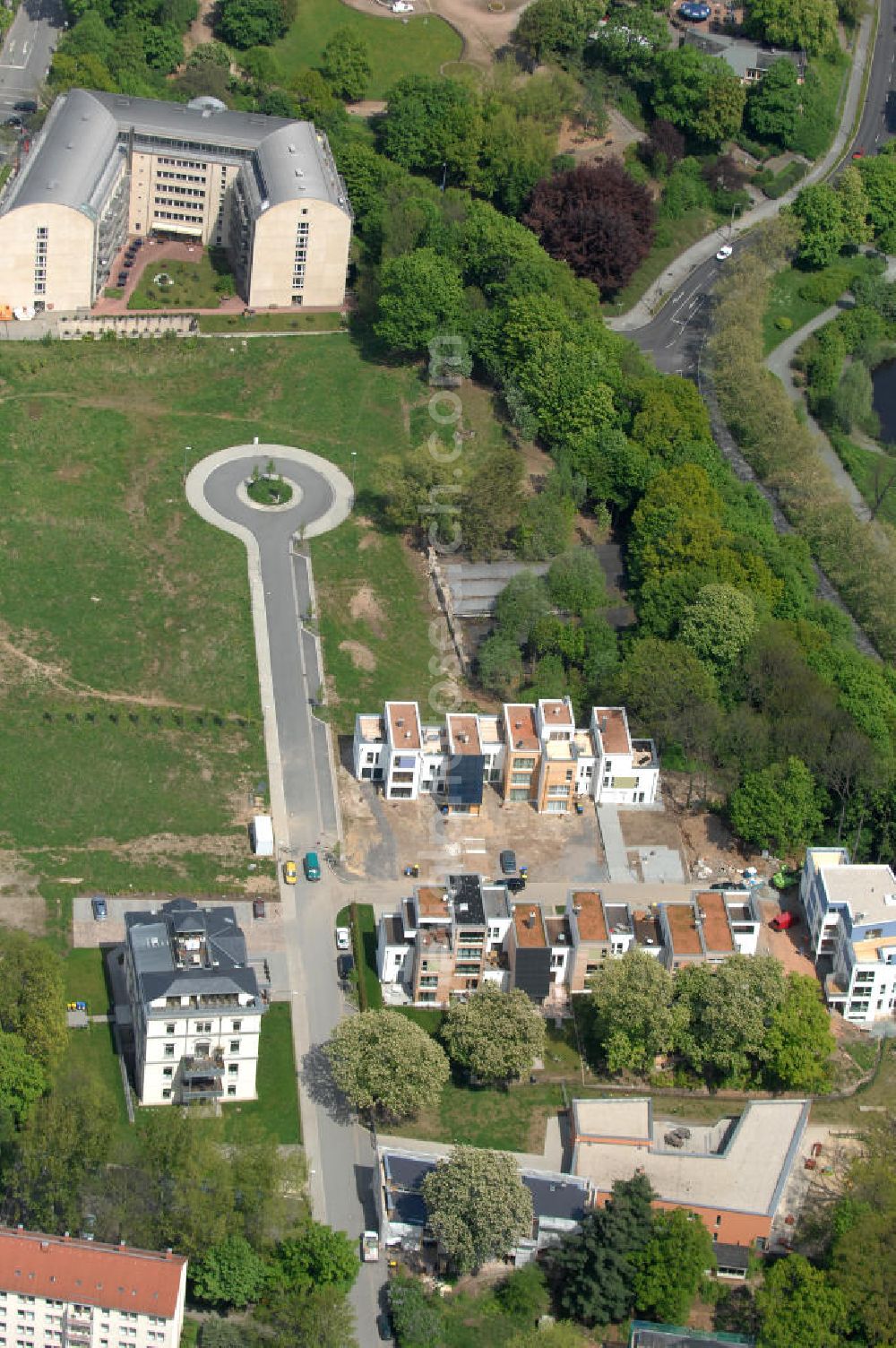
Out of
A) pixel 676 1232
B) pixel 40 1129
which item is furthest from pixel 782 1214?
pixel 40 1129

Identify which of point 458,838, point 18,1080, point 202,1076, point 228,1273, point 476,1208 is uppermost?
point 18,1080

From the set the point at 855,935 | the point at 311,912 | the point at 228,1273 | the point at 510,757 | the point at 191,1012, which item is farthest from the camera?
the point at 510,757

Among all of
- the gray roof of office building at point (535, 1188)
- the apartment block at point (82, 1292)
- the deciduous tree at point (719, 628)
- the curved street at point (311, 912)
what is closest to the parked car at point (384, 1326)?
the curved street at point (311, 912)

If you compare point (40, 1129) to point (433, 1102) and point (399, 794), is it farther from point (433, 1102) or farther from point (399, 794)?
point (399, 794)

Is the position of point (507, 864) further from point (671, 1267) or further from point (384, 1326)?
point (384, 1326)

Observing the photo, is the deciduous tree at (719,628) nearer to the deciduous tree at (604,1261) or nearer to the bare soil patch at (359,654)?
the bare soil patch at (359,654)

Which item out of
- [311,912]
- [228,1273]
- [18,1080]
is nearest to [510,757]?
[311,912]

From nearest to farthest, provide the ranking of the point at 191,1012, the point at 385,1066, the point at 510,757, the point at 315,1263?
the point at 315,1263 → the point at 191,1012 → the point at 385,1066 → the point at 510,757

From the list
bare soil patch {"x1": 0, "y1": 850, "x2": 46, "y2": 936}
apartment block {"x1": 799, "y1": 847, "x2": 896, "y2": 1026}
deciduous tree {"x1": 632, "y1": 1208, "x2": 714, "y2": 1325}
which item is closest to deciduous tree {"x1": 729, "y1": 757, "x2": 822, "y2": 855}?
apartment block {"x1": 799, "y1": 847, "x2": 896, "y2": 1026}
